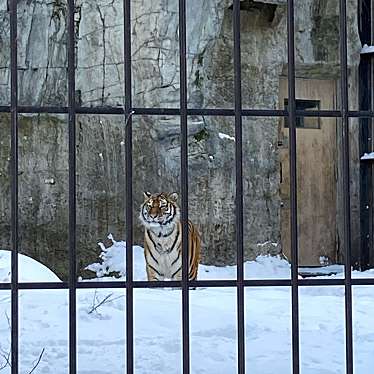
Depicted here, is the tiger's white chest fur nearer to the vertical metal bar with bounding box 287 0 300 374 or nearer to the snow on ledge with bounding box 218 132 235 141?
the snow on ledge with bounding box 218 132 235 141

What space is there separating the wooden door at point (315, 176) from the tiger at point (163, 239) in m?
2.61

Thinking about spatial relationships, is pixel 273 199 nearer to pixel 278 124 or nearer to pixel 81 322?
pixel 278 124

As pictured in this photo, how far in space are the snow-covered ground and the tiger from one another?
1284 millimetres

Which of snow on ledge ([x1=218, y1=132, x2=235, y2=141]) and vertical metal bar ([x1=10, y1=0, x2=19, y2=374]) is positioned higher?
snow on ledge ([x1=218, y1=132, x2=235, y2=141])

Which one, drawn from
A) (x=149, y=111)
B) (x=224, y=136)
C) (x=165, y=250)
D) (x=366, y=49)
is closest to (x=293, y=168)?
(x=149, y=111)

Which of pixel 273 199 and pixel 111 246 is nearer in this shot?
pixel 111 246

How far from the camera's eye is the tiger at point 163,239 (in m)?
7.81

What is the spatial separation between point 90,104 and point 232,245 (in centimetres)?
208

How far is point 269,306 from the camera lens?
577 centimetres

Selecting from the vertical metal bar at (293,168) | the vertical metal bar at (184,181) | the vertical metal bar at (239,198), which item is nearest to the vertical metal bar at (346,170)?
the vertical metal bar at (293,168)

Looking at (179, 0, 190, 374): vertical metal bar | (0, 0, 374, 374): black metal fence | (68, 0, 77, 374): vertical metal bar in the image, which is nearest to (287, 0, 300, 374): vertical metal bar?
(0, 0, 374, 374): black metal fence

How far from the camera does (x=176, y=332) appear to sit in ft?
14.5

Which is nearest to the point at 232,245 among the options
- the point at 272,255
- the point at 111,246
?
the point at 272,255

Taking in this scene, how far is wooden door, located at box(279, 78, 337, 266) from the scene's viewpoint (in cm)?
1035
